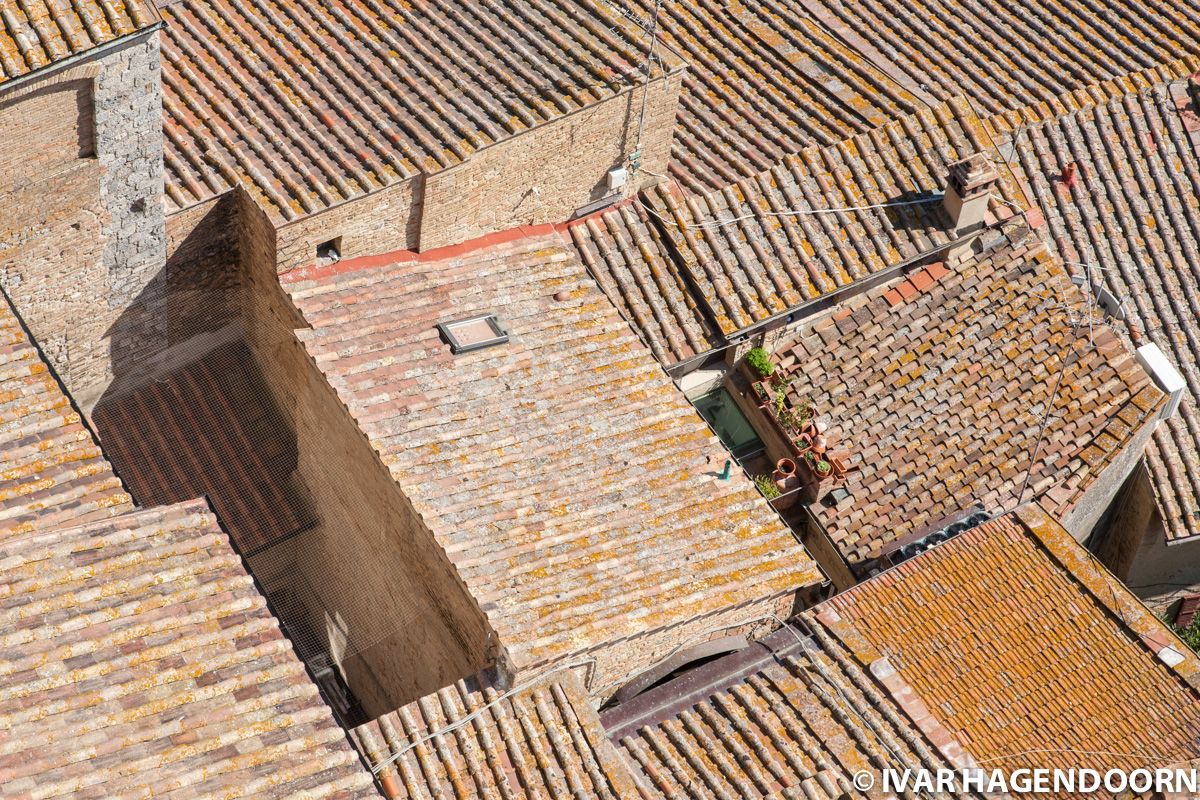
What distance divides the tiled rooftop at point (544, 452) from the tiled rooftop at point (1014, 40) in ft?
23.0

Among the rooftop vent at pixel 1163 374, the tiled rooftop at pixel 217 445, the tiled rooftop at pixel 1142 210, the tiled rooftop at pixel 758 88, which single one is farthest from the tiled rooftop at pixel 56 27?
the rooftop vent at pixel 1163 374

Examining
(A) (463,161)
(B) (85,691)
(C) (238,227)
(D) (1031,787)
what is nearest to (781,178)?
(A) (463,161)

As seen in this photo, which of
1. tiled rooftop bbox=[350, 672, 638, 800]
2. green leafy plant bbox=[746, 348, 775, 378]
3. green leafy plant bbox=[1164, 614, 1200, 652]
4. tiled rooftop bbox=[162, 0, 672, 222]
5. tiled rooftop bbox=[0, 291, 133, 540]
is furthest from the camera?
green leafy plant bbox=[1164, 614, 1200, 652]

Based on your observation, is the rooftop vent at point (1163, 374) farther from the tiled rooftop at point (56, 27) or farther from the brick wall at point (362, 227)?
the tiled rooftop at point (56, 27)

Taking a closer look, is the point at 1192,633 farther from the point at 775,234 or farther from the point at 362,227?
the point at 362,227

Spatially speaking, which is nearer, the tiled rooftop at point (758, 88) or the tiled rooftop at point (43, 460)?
the tiled rooftop at point (43, 460)

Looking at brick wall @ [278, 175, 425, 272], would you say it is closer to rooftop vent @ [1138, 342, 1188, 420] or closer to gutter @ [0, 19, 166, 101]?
gutter @ [0, 19, 166, 101]

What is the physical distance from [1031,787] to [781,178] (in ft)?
26.3

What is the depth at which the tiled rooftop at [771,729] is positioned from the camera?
52.4 ft

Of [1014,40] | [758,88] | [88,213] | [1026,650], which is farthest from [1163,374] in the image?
[88,213]

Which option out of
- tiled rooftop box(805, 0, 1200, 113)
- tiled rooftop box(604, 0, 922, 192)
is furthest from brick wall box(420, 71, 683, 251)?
tiled rooftop box(805, 0, 1200, 113)

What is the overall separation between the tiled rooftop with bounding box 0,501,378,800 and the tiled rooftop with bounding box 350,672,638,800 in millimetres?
1950

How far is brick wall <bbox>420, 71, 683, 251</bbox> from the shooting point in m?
18.6

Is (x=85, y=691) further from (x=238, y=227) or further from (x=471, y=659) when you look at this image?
(x=238, y=227)
